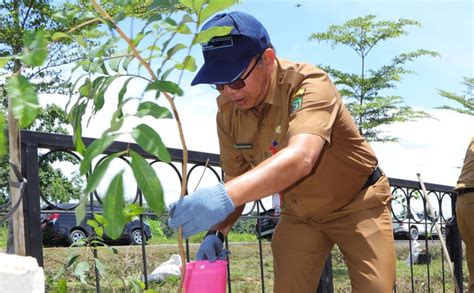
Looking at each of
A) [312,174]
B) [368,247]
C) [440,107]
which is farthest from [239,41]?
[440,107]

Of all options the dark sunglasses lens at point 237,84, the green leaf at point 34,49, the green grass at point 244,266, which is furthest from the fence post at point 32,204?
the green grass at point 244,266

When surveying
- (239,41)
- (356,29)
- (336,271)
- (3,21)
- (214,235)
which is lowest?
(336,271)

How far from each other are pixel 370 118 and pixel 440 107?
3.17 metres

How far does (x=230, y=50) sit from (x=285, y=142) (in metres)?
0.39

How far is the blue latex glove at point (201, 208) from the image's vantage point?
1515 millimetres

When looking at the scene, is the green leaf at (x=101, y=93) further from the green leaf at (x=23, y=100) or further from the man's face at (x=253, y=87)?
the man's face at (x=253, y=87)

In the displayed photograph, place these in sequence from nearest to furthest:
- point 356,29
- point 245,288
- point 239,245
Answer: point 245,288, point 239,245, point 356,29

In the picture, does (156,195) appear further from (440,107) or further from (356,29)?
(440,107)

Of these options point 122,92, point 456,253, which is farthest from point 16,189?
point 456,253

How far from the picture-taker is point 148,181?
3.58 feet

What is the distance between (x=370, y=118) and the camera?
1545 centimetres

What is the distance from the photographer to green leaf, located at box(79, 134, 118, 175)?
3.45 ft

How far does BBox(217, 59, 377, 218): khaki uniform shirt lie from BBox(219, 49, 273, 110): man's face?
0.13 feet

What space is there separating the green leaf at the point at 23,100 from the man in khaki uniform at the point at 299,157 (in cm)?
79
